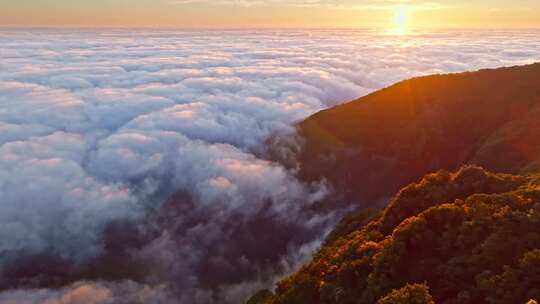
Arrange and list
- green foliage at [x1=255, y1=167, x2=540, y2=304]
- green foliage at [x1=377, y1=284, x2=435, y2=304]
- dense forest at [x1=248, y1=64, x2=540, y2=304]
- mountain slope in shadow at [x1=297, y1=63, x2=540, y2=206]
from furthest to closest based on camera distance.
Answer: mountain slope in shadow at [x1=297, y1=63, x2=540, y2=206] → dense forest at [x1=248, y1=64, x2=540, y2=304] → green foliage at [x1=255, y1=167, x2=540, y2=304] → green foliage at [x1=377, y1=284, x2=435, y2=304]

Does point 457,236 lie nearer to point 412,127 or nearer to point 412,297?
point 412,297

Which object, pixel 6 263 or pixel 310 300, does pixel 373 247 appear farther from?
pixel 6 263

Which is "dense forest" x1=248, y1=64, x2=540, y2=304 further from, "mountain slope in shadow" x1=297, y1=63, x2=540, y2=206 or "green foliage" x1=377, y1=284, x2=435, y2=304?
"mountain slope in shadow" x1=297, y1=63, x2=540, y2=206

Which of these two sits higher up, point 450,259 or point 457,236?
point 457,236

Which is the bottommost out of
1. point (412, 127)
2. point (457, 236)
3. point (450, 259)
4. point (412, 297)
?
point (412, 127)

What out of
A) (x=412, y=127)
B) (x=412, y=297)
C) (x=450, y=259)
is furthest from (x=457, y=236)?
(x=412, y=127)

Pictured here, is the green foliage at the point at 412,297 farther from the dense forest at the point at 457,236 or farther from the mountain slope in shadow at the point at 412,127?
the mountain slope in shadow at the point at 412,127

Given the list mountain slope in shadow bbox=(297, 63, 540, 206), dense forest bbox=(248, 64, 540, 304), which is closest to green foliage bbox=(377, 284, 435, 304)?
dense forest bbox=(248, 64, 540, 304)

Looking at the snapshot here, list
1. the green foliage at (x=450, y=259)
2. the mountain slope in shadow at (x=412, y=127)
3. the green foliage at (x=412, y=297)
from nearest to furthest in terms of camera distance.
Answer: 1. the green foliage at (x=412, y=297)
2. the green foliage at (x=450, y=259)
3. the mountain slope in shadow at (x=412, y=127)

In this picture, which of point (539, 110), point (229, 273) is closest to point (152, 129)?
point (229, 273)

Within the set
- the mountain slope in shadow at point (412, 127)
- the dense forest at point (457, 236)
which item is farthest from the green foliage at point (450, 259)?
the mountain slope in shadow at point (412, 127)

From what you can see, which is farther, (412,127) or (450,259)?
(412,127)
